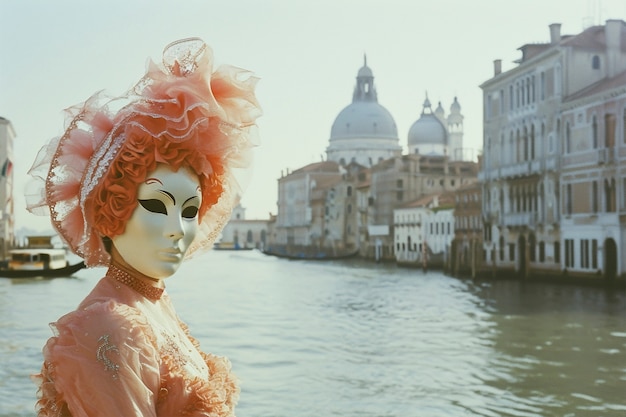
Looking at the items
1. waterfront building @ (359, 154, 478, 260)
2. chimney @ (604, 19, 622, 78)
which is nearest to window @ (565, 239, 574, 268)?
chimney @ (604, 19, 622, 78)

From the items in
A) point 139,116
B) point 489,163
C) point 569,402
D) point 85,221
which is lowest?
point 569,402

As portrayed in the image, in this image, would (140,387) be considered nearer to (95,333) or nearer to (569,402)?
(95,333)

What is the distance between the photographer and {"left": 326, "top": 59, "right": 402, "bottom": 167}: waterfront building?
54.2 m

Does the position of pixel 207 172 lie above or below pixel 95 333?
above

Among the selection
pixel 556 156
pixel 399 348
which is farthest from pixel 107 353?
pixel 556 156

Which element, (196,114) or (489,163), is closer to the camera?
(196,114)

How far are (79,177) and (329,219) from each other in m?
45.7

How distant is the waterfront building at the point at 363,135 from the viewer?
54188 mm

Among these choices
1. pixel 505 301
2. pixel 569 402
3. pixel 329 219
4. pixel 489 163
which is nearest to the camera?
pixel 569 402

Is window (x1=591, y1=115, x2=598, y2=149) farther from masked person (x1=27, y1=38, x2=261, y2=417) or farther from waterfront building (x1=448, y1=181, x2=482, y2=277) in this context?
masked person (x1=27, y1=38, x2=261, y2=417)

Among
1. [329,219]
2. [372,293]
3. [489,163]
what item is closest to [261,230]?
[329,219]

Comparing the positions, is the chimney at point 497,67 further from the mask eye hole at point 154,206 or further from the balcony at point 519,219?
the mask eye hole at point 154,206

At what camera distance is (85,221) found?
4.39 ft

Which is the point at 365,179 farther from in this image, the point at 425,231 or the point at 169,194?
the point at 169,194
